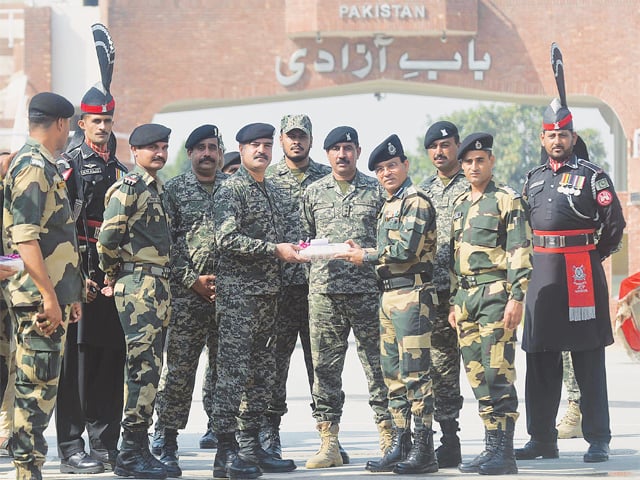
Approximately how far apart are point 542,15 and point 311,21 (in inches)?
202

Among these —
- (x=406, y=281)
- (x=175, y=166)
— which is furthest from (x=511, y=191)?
(x=175, y=166)

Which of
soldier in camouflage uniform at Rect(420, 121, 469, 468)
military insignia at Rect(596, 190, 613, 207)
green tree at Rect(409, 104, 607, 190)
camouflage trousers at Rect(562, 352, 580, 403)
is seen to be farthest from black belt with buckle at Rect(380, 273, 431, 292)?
green tree at Rect(409, 104, 607, 190)

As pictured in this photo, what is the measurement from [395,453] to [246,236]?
5.52ft

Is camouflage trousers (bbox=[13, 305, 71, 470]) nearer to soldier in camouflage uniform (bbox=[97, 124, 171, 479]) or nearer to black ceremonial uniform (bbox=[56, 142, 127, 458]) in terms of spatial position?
soldier in camouflage uniform (bbox=[97, 124, 171, 479])

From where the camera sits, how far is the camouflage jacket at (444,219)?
866 centimetres

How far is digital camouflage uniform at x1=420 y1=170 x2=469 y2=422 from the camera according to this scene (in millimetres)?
8562

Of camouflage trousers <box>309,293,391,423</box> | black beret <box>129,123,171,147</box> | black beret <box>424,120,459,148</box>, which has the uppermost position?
black beret <box>424,120,459,148</box>

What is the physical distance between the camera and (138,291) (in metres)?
7.77

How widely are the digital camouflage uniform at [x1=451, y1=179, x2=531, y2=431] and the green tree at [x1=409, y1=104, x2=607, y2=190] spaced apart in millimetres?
75527

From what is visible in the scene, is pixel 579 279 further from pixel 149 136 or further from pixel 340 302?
pixel 149 136

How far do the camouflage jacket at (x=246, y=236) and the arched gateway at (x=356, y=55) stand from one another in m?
19.7

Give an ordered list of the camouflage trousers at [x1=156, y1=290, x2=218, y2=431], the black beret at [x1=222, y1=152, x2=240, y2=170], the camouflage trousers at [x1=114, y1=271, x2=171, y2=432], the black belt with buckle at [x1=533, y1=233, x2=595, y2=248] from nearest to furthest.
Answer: the camouflage trousers at [x1=114, y1=271, x2=171, y2=432] < the camouflage trousers at [x1=156, y1=290, x2=218, y2=431] < the black belt with buckle at [x1=533, y1=233, x2=595, y2=248] < the black beret at [x1=222, y1=152, x2=240, y2=170]

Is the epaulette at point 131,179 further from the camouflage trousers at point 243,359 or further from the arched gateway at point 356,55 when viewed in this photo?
the arched gateway at point 356,55

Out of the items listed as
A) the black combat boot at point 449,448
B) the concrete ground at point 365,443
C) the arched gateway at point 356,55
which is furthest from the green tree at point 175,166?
the black combat boot at point 449,448
